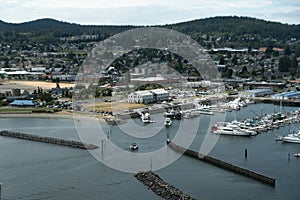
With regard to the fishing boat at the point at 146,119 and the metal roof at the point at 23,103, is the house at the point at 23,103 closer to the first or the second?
the metal roof at the point at 23,103

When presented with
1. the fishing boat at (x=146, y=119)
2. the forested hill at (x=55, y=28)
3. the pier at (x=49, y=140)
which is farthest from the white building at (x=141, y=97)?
the forested hill at (x=55, y=28)

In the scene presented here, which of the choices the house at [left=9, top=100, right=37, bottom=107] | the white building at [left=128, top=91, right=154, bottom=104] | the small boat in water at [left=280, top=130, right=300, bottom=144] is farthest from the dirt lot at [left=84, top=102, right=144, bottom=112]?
the small boat in water at [left=280, top=130, right=300, bottom=144]

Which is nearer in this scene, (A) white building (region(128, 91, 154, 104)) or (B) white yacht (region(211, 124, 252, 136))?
(B) white yacht (region(211, 124, 252, 136))

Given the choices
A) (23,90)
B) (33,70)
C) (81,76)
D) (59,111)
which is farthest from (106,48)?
(59,111)

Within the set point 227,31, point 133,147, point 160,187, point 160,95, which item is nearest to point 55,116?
point 160,95

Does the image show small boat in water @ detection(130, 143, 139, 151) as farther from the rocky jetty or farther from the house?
the house

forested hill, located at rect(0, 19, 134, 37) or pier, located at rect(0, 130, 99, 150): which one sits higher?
forested hill, located at rect(0, 19, 134, 37)
